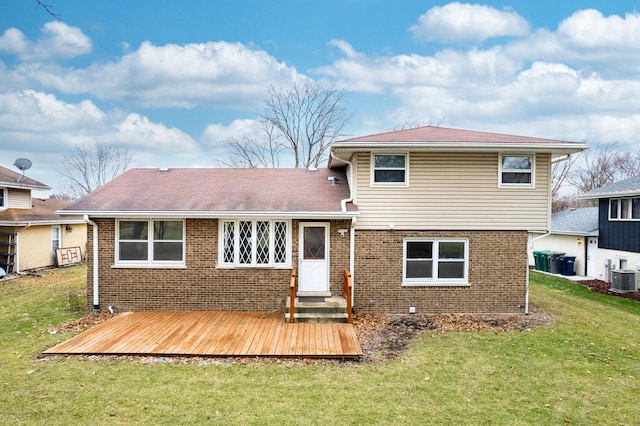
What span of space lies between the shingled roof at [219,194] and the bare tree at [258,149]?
15879mm

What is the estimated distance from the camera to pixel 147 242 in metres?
9.57

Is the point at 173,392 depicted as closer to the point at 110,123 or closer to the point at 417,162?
the point at 417,162

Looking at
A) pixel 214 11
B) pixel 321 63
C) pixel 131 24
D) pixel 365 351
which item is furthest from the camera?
pixel 321 63

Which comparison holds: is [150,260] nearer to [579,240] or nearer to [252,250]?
[252,250]

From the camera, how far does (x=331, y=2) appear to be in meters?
16.7

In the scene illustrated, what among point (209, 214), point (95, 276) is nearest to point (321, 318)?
point (209, 214)

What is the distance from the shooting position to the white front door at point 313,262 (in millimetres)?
9580

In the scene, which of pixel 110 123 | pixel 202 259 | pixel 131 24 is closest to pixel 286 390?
pixel 202 259

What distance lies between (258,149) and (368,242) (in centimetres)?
2094

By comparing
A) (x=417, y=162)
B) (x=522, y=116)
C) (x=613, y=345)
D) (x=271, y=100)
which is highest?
(x=271, y=100)

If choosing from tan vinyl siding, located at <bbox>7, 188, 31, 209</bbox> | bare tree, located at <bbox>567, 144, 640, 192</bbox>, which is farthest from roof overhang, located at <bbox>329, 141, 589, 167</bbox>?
bare tree, located at <bbox>567, 144, 640, 192</bbox>

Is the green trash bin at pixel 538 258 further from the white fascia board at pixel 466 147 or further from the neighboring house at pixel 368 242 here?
the white fascia board at pixel 466 147

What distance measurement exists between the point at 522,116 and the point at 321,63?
1319cm

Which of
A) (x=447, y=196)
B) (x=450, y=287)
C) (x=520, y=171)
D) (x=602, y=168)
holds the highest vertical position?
(x=602, y=168)
